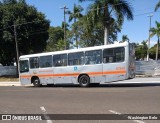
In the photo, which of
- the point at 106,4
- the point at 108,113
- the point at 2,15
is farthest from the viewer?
the point at 2,15

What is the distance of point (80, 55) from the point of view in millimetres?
26500

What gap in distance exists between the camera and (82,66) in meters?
26.4

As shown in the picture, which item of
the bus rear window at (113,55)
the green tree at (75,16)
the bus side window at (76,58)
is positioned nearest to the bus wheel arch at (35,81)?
the bus side window at (76,58)

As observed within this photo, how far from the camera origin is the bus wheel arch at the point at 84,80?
2626 centimetres

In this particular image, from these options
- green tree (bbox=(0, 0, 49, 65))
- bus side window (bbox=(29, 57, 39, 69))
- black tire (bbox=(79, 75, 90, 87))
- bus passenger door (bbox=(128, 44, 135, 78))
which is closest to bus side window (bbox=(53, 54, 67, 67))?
black tire (bbox=(79, 75, 90, 87))

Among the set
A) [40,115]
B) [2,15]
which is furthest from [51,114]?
[2,15]

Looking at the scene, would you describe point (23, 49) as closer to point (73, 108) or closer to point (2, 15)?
point (2, 15)

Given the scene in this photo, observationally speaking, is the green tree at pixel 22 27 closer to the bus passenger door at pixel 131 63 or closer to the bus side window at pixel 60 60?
the bus side window at pixel 60 60

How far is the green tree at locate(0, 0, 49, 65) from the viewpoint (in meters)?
47.8

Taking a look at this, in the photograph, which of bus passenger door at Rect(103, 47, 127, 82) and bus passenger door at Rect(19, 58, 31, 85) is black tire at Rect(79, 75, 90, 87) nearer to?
bus passenger door at Rect(103, 47, 127, 82)

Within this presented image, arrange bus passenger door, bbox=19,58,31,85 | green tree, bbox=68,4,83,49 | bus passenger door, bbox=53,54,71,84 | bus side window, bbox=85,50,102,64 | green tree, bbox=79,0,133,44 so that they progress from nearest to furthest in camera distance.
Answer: bus side window, bbox=85,50,102,64 < bus passenger door, bbox=53,54,71,84 < bus passenger door, bbox=19,58,31,85 < green tree, bbox=79,0,133,44 < green tree, bbox=68,4,83,49

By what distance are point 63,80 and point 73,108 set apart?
14.0m

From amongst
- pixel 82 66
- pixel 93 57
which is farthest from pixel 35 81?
pixel 93 57

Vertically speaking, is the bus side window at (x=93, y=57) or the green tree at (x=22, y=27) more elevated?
the green tree at (x=22, y=27)
